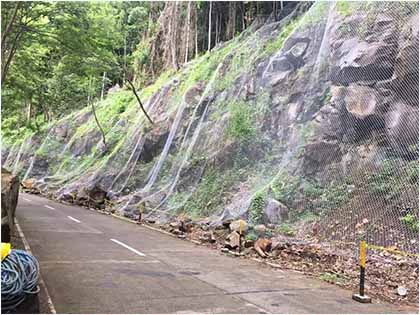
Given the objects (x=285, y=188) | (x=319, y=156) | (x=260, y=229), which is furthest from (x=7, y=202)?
(x=319, y=156)

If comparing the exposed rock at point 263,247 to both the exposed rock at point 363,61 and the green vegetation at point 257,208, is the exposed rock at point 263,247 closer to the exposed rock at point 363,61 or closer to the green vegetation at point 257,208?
the green vegetation at point 257,208

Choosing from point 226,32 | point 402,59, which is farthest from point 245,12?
point 402,59

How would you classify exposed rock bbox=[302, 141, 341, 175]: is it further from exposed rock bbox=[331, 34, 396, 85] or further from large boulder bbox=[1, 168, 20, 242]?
large boulder bbox=[1, 168, 20, 242]

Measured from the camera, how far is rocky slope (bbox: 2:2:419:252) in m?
10.5

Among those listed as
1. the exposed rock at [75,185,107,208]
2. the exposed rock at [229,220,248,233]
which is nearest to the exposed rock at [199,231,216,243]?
the exposed rock at [229,220,248,233]

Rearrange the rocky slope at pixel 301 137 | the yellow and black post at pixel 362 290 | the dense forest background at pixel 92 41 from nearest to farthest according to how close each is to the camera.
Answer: the yellow and black post at pixel 362 290
the rocky slope at pixel 301 137
the dense forest background at pixel 92 41

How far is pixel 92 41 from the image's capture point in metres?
14.4

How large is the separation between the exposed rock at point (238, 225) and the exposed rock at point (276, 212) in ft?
1.86

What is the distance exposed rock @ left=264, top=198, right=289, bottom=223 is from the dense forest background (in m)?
7.30

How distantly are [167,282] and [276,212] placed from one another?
460cm

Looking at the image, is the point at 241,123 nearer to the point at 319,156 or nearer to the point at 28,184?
the point at 319,156

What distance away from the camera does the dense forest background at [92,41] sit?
13.5 metres

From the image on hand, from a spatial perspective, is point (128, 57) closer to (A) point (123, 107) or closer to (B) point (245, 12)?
(A) point (123, 107)

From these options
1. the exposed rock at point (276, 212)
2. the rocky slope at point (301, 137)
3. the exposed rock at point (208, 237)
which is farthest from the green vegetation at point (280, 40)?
the exposed rock at point (208, 237)
